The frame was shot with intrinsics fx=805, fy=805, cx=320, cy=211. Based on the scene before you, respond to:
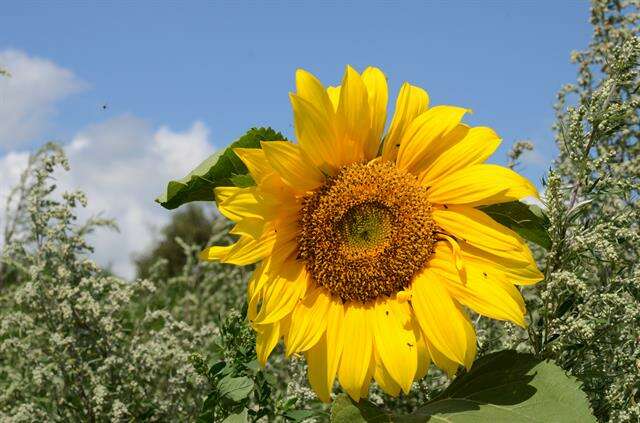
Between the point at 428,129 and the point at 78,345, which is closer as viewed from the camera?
the point at 428,129

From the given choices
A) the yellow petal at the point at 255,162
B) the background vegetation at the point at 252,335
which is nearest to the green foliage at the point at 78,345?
the background vegetation at the point at 252,335

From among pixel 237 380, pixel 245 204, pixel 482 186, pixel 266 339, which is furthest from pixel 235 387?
pixel 482 186

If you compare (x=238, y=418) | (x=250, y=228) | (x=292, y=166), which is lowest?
(x=238, y=418)

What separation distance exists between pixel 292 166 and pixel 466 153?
36 centimetres

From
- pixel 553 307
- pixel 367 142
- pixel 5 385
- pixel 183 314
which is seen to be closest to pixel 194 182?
pixel 367 142

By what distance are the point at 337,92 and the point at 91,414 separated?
136cm

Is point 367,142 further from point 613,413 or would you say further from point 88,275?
point 88,275

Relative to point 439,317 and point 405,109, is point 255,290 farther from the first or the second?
point 405,109

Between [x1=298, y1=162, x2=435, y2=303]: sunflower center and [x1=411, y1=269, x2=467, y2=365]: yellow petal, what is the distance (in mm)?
49

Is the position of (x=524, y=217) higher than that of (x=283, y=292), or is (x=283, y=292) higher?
(x=524, y=217)

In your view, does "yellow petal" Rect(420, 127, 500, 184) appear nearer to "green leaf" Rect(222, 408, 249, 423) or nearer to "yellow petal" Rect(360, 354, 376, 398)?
"yellow petal" Rect(360, 354, 376, 398)

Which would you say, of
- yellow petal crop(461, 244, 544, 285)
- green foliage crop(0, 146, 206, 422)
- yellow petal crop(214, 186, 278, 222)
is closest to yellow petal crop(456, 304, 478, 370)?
yellow petal crop(461, 244, 544, 285)

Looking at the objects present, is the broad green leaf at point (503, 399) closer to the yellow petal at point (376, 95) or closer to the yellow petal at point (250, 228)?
the yellow petal at point (250, 228)

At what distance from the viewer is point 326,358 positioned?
1593mm
